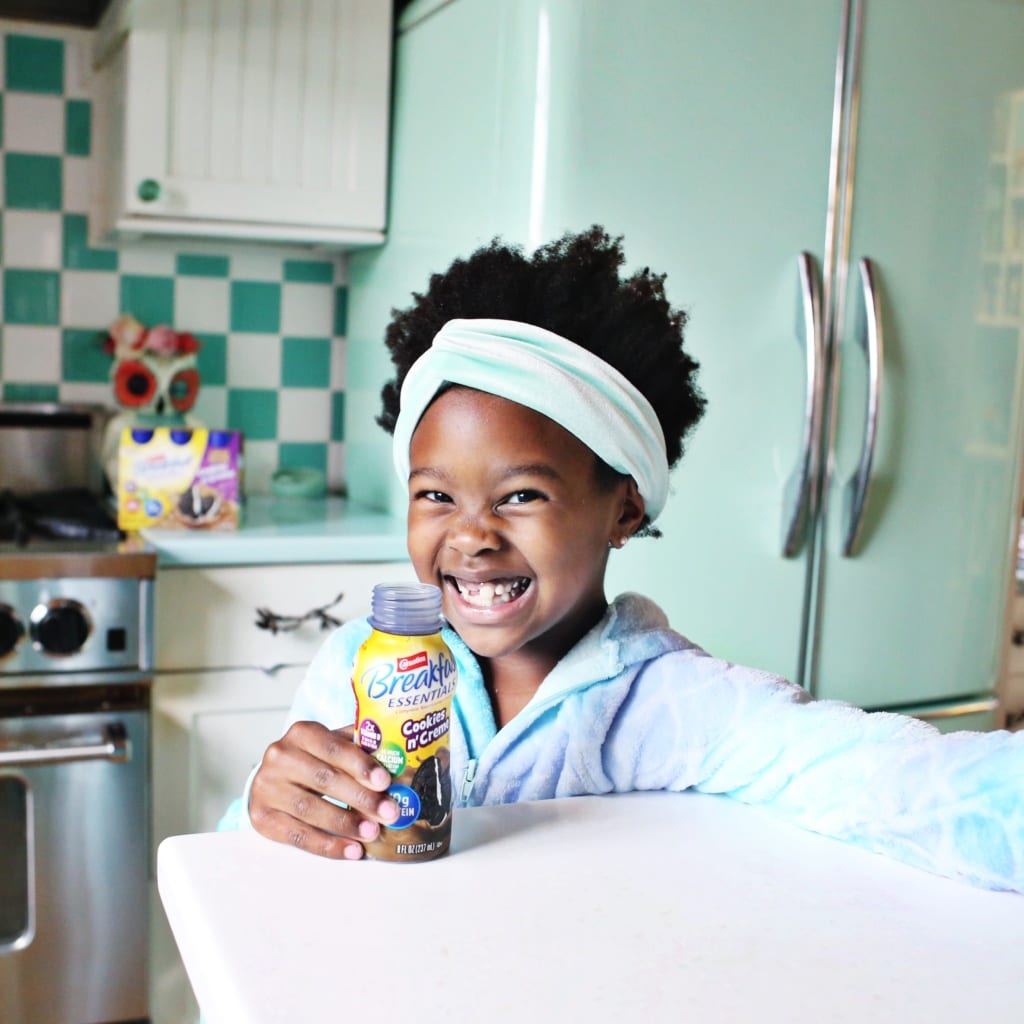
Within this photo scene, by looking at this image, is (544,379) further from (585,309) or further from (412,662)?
(412,662)

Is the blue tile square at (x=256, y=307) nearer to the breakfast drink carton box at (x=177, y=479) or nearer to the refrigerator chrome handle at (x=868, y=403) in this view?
the breakfast drink carton box at (x=177, y=479)

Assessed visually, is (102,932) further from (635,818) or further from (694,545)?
(635,818)

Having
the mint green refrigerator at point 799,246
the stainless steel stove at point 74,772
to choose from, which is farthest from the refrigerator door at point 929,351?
the stainless steel stove at point 74,772

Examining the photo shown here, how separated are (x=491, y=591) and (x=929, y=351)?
4.13 ft

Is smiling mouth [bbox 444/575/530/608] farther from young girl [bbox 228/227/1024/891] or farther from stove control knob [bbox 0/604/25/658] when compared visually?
stove control knob [bbox 0/604/25/658]

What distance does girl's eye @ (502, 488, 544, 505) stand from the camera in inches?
36.0

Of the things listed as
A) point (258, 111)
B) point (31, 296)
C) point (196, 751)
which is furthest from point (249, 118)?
point (196, 751)

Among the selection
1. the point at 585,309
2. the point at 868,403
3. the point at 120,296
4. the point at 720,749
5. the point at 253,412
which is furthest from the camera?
the point at 253,412

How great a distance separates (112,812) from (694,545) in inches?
34.8

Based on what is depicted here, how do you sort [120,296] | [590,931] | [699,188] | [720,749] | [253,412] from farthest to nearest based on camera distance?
[253,412] → [120,296] → [699,188] → [720,749] → [590,931]

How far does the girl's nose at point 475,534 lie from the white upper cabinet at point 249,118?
130cm

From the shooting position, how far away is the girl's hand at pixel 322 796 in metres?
0.68

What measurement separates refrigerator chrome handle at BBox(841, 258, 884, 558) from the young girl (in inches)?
34.7

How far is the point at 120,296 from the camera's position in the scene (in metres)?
2.27
